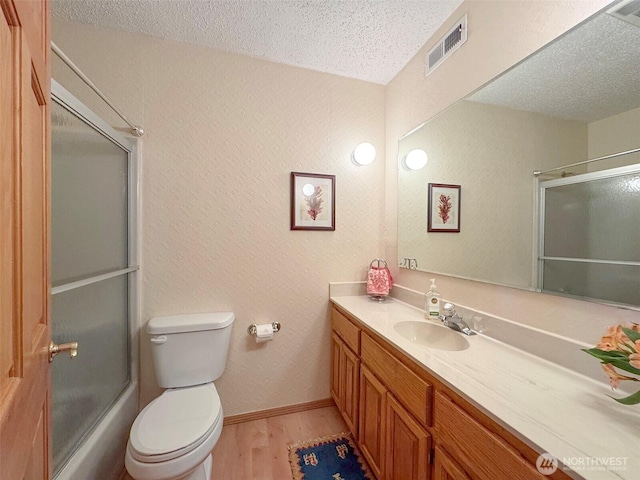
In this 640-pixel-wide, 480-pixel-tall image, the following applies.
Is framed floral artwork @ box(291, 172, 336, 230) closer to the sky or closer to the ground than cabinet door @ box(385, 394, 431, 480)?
closer to the sky

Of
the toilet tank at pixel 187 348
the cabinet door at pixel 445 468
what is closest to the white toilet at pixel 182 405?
the toilet tank at pixel 187 348

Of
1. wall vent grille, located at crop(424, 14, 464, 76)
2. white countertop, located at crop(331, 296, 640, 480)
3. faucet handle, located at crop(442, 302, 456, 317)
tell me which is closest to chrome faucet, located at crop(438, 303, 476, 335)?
faucet handle, located at crop(442, 302, 456, 317)

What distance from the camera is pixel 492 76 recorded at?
115 centimetres

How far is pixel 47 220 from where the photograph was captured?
0.59 meters

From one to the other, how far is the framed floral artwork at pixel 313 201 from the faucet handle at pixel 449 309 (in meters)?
0.89

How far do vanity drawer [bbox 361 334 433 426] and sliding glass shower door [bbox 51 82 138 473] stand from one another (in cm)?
132

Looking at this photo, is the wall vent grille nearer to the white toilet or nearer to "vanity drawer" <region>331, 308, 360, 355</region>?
"vanity drawer" <region>331, 308, 360, 355</region>

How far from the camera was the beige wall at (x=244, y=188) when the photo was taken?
1.52 m

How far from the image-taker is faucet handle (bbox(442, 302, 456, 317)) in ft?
4.09

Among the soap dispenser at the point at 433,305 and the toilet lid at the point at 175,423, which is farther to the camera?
the soap dispenser at the point at 433,305

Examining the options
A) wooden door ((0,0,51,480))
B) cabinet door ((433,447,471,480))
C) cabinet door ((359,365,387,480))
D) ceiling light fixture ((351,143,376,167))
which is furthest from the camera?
ceiling light fixture ((351,143,376,167))

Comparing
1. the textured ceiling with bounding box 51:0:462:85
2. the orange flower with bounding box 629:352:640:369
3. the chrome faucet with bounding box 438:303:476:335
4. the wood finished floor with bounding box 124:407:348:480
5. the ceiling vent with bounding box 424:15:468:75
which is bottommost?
the wood finished floor with bounding box 124:407:348:480

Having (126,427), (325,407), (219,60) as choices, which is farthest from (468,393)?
(219,60)

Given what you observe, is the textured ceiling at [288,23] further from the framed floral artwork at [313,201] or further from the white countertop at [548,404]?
the white countertop at [548,404]
